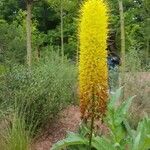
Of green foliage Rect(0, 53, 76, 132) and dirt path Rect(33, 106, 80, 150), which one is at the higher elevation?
green foliage Rect(0, 53, 76, 132)

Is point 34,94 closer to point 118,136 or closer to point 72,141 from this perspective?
point 72,141

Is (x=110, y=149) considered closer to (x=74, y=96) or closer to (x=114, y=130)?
(x=114, y=130)

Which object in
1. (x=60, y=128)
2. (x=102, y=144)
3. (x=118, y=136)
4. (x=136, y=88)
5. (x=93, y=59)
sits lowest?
(x=60, y=128)

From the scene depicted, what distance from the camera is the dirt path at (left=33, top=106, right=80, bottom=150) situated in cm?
843

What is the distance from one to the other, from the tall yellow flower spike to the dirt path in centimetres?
400

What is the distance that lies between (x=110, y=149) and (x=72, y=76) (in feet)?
22.2

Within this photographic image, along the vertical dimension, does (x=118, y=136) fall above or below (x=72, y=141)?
above

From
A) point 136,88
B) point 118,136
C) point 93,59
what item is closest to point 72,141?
point 118,136

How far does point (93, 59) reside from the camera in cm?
389

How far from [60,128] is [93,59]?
18.9 feet

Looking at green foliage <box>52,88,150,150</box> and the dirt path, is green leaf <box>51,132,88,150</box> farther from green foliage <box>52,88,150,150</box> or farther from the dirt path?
the dirt path

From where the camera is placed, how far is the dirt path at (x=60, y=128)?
843 centimetres

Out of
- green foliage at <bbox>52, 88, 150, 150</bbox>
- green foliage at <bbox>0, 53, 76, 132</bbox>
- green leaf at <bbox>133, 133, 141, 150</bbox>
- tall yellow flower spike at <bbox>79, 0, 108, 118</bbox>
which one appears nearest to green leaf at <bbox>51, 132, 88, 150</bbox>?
green foliage at <bbox>52, 88, 150, 150</bbox>

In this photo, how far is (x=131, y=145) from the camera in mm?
6270
